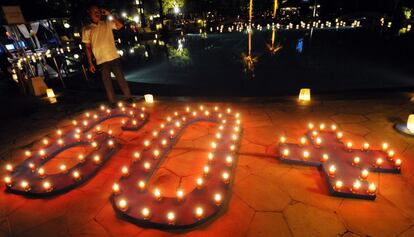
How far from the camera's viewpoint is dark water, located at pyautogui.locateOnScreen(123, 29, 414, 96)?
7371mm

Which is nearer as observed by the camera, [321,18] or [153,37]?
[153,37]

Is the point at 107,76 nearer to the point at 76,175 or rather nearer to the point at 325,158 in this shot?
the point at 76,175

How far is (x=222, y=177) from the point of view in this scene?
3.23 m

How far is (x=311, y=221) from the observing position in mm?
2680

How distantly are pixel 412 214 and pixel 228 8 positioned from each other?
1138 inches

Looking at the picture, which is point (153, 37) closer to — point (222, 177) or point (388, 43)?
point (388, 43)

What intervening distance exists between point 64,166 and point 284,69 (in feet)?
27.3

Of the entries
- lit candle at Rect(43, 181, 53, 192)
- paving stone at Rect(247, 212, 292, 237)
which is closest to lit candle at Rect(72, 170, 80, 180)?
lit candle at Rect(43, 181, 53, 192)

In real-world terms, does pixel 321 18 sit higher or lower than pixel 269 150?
higher

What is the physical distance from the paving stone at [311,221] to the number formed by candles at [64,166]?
2884 millimetres

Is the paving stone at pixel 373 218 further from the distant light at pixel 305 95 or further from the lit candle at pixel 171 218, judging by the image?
the distant light at pixel 305 95

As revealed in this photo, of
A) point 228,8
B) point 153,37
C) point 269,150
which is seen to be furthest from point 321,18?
point 269,150

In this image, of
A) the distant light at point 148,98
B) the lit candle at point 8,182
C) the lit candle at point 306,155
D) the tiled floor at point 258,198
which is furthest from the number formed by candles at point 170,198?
the distant light at point 148,98

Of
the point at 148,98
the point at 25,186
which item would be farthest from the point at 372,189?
the point at 148,98
